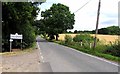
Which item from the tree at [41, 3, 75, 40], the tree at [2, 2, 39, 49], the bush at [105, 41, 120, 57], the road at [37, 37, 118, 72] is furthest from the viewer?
the tree at [41, 3, 75, 40]

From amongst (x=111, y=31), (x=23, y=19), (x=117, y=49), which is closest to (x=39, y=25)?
(x=111, y=31)

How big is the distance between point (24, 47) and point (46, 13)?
181ft

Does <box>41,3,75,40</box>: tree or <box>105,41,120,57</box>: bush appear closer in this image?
<box>105,41,120,57</box>: bush

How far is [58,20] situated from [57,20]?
1.34 feet

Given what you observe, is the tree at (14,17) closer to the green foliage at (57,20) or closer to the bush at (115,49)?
the bush at (115,49)

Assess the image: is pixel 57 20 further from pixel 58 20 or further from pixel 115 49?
pixel 115 49

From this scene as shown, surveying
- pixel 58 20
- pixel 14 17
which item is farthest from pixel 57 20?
pixel 14 17

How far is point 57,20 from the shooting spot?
88.4 meters

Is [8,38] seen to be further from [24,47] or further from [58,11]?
[58,11]

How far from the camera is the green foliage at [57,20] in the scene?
8744 cm

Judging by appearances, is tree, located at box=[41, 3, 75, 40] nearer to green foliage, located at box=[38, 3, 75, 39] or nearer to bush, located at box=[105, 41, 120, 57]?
green foliage, located at box=[38, 3, 75, 39]

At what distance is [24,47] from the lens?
4072 centimetres

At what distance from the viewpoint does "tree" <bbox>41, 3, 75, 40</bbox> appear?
87.4 metres

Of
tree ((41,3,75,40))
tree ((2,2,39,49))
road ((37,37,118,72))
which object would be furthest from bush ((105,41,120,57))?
tree ((41,3,75,40))
